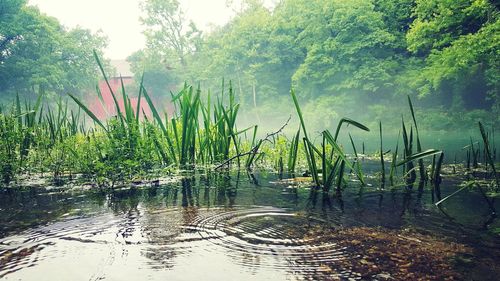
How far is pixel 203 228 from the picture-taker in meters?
2.64

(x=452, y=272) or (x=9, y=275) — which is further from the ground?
(x=9, y=275)

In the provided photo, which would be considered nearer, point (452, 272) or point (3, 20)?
point (452, 272)

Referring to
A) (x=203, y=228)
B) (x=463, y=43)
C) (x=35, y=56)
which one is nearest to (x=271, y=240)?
(x=203, y=228)

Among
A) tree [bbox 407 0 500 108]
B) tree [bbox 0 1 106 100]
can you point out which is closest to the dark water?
tree [bbox 407 0 500 108]

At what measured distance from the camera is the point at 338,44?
29.5 metres

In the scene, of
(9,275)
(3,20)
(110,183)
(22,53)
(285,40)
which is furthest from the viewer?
(285,40)

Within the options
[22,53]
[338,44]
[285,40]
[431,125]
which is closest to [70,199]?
[431,125]

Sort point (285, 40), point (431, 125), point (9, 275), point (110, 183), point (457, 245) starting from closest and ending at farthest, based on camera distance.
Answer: point (9, 275), point (457, 245), point (110, 183), point (431, 125), point (285, 40)

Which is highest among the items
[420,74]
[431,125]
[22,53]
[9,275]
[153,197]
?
[22,53]

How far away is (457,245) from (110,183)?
365 cm

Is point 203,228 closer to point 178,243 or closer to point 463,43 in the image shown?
point 178,243

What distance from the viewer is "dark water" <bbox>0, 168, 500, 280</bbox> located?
1943 mm

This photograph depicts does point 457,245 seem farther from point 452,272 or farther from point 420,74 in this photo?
point 420,74

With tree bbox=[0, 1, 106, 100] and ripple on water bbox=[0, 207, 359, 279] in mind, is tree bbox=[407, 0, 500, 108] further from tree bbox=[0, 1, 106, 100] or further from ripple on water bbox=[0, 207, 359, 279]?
tree bbox=[0, 1, 106, 100]
